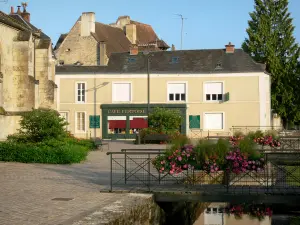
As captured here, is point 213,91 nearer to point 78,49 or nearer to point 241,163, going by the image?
point 78,49

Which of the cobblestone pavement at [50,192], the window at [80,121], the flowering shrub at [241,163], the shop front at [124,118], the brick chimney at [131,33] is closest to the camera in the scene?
the cobblestone pavement at [50,192]

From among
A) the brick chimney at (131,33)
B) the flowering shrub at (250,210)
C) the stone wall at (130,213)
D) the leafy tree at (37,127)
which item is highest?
the brick chimney at (131,33)

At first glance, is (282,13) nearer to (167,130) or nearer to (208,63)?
(208,63)

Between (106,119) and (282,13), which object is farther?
(282,13)

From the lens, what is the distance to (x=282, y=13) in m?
53.5

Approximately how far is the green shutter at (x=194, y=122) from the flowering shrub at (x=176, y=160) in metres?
30.5

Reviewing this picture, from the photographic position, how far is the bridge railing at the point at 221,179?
37.4 ft

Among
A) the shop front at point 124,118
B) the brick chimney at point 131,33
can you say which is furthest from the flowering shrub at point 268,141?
the brick chimney at point 131,33

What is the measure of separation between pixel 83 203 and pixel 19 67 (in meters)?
14.5

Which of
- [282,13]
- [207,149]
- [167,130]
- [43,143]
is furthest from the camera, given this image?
[282,13]

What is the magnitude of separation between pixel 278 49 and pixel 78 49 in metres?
20.0

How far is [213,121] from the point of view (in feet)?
138

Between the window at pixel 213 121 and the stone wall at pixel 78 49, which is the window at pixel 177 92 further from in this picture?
the stone wall at pixel 78 49

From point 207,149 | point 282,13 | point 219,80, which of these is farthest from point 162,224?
point 282,13
